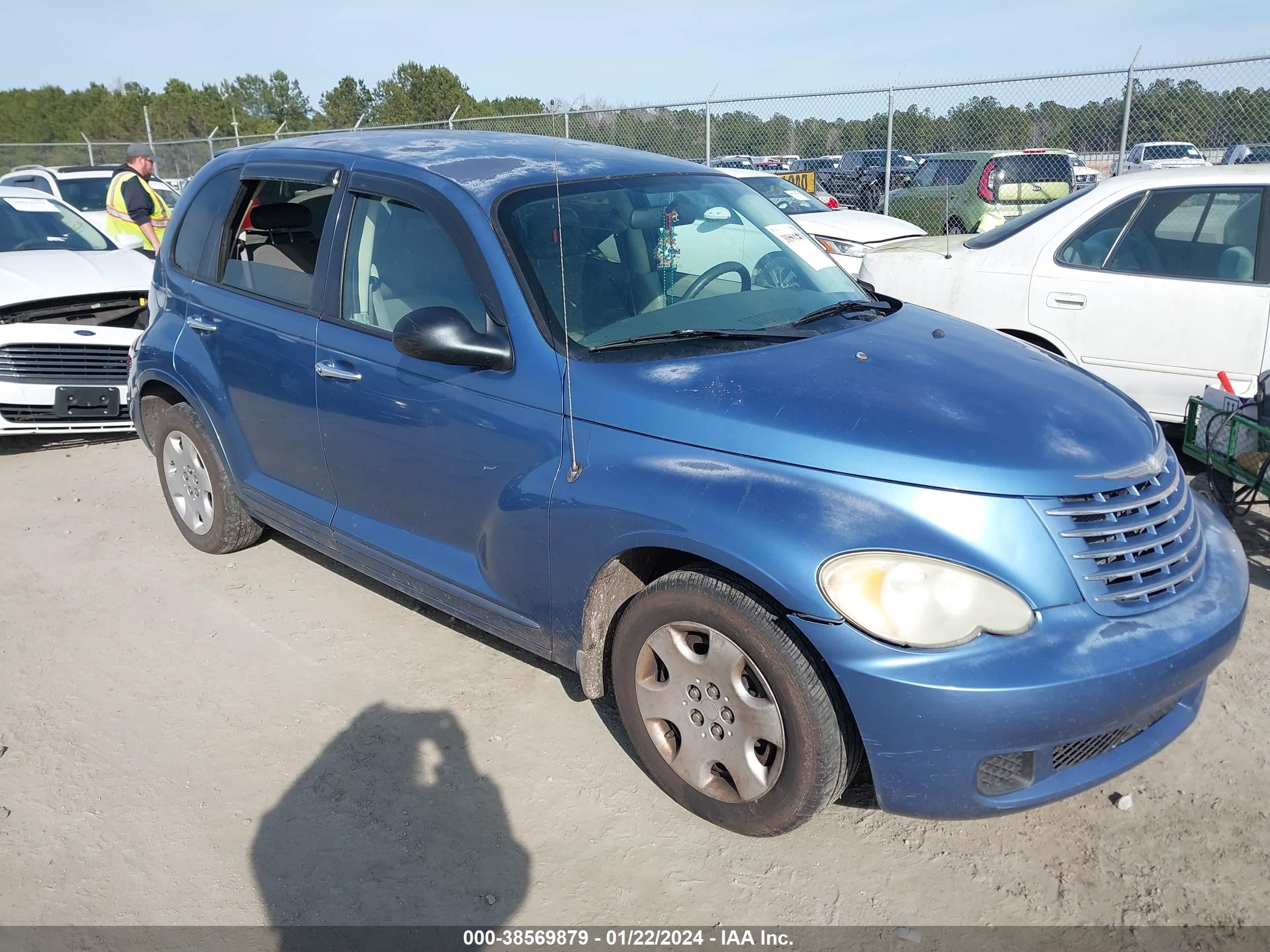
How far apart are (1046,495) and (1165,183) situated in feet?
13.0

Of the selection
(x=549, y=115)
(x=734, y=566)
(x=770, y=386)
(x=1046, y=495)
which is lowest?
(x=734, y=566)

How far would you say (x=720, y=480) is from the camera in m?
2.72

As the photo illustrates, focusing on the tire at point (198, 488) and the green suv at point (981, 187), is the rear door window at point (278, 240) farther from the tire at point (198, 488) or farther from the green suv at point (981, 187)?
the green suv at point (981, 187)

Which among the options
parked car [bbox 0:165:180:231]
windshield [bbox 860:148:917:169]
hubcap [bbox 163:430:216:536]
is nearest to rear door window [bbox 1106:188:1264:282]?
hubcap [bbox 163:430:216:536]

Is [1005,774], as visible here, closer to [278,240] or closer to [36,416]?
[278,240]

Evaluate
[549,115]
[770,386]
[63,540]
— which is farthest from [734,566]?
[549,115]

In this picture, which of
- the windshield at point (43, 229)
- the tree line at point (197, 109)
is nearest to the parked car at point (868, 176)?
the windshield at point (43, 229)

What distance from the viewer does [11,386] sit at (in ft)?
21.5

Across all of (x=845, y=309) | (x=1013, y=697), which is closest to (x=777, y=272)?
(x=845, y=309)

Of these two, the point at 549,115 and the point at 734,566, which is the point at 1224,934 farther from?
the point at 549,115

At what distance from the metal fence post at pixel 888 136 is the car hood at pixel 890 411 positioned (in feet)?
35.9

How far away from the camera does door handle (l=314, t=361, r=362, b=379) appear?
12.0 feet

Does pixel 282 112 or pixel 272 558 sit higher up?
pixel 282 112

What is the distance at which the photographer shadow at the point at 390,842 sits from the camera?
2.74 m
